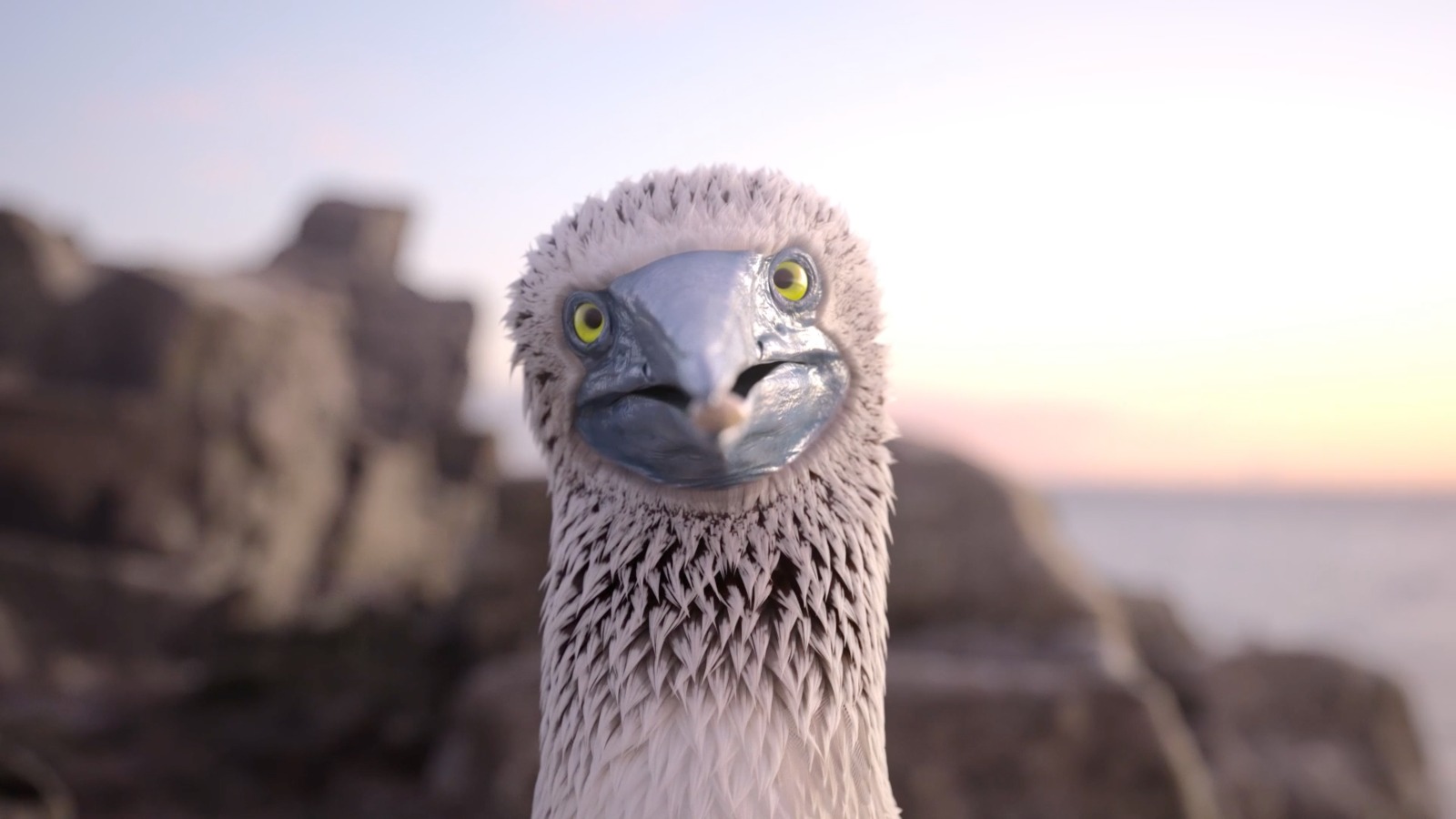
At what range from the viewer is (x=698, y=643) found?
2.29 meters

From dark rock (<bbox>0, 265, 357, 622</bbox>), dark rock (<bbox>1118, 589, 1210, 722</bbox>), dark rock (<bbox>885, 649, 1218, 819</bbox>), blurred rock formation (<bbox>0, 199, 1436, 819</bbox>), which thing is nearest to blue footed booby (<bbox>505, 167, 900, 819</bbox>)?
dark rock (<bbox>885, 649, 1218, 819</bbox>)

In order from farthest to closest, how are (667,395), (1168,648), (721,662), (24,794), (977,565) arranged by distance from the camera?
(1168,648) → (977,565) → (24,794) → (721,662) → (667,395)

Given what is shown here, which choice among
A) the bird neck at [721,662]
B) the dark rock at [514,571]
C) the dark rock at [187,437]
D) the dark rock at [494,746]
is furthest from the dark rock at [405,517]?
the bird neck at [721,662]

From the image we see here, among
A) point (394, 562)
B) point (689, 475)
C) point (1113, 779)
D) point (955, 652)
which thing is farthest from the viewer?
point (394, 562)

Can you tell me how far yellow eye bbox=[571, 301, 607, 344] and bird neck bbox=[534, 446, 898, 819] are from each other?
0.34 meters

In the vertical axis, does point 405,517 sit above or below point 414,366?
below

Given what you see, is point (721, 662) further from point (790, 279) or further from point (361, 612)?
point (361, 612)

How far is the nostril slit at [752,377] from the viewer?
2145mm

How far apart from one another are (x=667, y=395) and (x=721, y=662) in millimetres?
601

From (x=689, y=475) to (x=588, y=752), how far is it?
0.70 m

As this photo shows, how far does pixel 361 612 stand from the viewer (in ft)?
40.5

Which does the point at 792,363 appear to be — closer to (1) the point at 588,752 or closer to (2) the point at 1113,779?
(1) the point at 588,752

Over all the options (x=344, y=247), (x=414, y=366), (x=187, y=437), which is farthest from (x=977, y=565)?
(x=344, y=247)

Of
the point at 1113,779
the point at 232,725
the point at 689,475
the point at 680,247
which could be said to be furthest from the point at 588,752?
the point at 232,725
